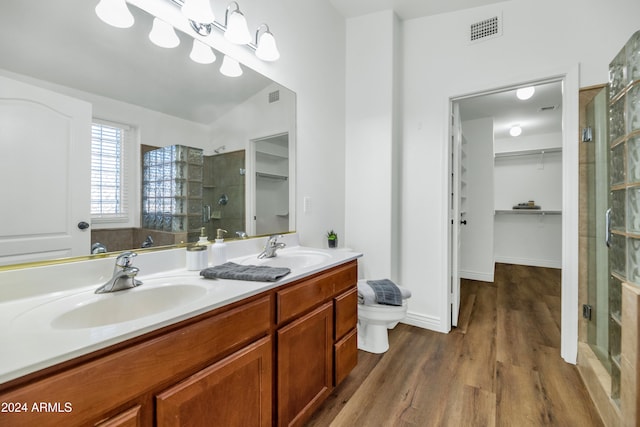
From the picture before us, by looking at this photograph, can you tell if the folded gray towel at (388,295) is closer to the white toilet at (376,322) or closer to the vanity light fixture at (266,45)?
the white toilet at (376,322)

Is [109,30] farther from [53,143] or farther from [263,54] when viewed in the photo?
[263,54]

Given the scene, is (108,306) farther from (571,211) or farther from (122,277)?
(571,211)

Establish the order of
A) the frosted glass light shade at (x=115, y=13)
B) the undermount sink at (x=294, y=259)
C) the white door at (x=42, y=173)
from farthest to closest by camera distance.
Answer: the undermount sink at (x=294, y=259)
the frosted glass light shade at (x=115, y=13)
the white door at (x=42, y=173)

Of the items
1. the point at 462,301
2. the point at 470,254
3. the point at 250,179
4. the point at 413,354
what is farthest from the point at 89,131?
the point at 470,254

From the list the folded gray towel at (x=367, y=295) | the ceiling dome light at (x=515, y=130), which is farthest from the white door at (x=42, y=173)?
the ceiling dome light at (x=515, y=130)

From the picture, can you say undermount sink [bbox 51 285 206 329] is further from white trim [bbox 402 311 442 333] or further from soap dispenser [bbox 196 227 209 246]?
white trim [bbox 402 311 442 333]

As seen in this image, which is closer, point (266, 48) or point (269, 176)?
point (266, 48)

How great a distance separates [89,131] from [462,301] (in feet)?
11.9

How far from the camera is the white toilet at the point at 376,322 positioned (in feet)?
6.77

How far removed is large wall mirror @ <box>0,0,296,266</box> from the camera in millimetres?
942

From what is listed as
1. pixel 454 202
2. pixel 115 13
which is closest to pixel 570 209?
pixel 454 202

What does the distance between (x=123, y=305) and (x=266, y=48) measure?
1.59 m

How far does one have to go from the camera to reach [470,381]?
181 centimetres

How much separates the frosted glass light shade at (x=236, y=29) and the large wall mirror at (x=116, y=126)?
0.42 ft
